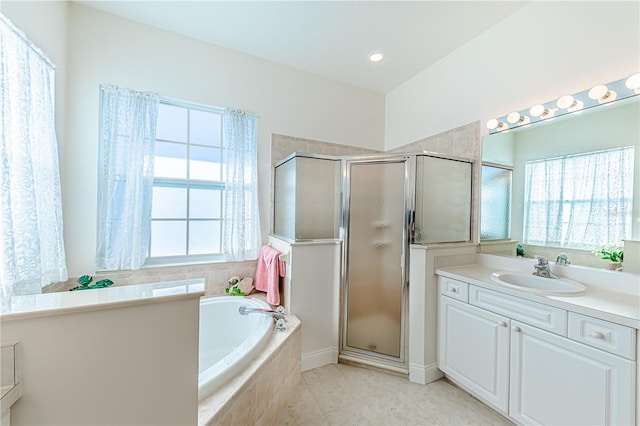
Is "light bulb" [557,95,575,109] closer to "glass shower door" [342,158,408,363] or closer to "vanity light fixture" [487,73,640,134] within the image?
"vanity light fixture" [487,73,640,134]

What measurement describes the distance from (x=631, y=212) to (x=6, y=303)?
8.94 feet

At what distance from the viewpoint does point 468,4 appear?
5.86 feet

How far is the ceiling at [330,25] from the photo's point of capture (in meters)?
1.83

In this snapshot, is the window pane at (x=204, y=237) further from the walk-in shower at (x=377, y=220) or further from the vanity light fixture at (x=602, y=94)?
the vanity light fixture at (x=602, y=94)

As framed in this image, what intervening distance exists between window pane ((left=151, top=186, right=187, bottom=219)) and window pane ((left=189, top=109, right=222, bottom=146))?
1.68 feet

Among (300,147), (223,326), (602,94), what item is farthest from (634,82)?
(223,326)

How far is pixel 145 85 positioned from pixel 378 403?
121 inches

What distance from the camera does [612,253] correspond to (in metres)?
1.42

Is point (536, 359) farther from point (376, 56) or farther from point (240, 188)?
point (376, 56)

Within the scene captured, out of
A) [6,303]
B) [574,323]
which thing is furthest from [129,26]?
[574,323]

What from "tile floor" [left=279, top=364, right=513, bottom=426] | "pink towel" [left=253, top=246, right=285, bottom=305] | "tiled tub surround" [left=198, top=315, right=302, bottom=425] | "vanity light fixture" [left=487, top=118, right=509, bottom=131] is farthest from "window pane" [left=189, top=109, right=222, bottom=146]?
"vanity light fixture" [left=487, top=118, right=509, bottom=131]

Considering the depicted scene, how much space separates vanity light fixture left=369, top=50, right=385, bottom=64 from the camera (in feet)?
7.65

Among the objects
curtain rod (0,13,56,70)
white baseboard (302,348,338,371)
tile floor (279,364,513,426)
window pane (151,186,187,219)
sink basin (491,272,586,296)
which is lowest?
tile floor (279,364,513,426)

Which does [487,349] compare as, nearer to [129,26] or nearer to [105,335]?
[105,335]
